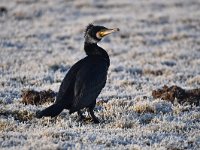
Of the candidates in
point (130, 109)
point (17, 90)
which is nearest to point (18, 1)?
point (17, 90)

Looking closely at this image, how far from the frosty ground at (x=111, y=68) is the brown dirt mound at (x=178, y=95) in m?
0.48

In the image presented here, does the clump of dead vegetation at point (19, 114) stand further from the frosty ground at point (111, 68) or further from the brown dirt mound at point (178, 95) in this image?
the brown dirt mound at point (178, 95)

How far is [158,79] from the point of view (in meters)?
17.1

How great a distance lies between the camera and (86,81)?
34.6 ft

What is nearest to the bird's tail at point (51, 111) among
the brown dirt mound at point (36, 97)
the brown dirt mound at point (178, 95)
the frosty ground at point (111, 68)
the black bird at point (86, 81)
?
the black bird at point (86, 81)

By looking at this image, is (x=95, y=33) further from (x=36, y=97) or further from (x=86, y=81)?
(x=36, y=97)

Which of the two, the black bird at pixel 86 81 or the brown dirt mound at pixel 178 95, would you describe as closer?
the black bird at pixel 86 81

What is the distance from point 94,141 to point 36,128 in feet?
4.88

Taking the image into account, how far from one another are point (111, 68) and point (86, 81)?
842 centimetres

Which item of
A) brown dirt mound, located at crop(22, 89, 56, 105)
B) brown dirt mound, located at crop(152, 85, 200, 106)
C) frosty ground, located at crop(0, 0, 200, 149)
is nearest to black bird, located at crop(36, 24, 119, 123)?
frosty ground, located at crop(0, 0, 200, 149)

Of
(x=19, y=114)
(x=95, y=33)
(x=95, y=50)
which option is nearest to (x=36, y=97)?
(x=19, y=114)

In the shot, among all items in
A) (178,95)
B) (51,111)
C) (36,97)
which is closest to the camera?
(51,111)

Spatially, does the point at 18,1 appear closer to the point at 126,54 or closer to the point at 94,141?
the point at 126,54

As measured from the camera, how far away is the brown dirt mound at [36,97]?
12.7 metres
